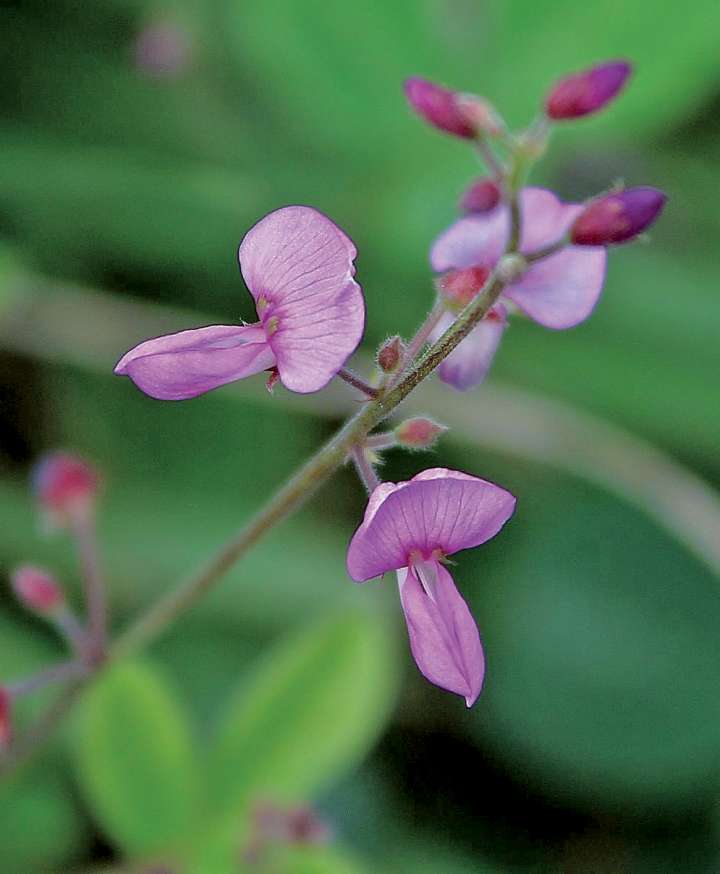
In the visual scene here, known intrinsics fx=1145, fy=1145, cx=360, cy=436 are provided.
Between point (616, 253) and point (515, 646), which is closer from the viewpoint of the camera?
point (515, 646)

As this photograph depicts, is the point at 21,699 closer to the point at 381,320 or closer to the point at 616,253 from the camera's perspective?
the point at 381,320

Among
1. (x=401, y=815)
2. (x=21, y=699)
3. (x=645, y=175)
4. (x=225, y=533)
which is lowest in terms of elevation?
(x=21, y=699)

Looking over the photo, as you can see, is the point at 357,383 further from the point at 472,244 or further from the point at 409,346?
the point at 472,244

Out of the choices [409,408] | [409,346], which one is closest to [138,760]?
[409,408]

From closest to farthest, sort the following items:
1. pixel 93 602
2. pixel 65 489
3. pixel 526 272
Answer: pixel 526 272
pixel 93 602
pixel 65 489

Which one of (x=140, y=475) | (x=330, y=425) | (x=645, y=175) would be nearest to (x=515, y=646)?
(x=330, y=425)

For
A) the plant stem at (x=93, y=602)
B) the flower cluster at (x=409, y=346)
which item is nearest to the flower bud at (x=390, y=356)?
the flower cluster at (x=409, y=346)

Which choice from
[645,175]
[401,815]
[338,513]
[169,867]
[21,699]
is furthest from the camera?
[645,175]

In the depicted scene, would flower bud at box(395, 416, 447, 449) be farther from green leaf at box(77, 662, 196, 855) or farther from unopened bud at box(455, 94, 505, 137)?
green leaf at box(77, 662, 196, 855)
